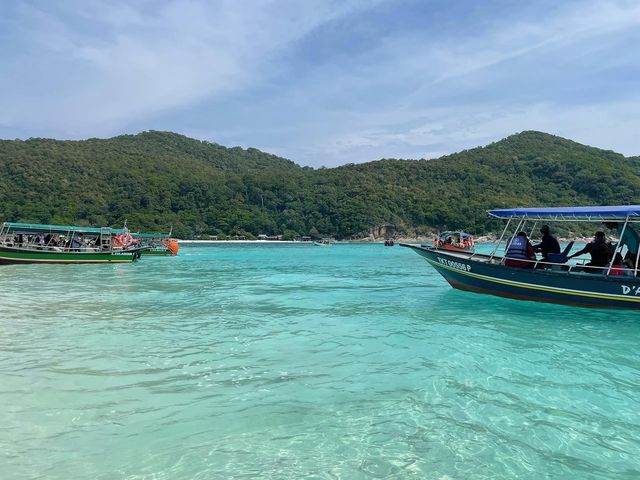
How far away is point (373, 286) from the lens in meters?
21.0

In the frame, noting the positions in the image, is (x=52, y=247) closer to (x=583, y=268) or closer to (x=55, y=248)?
(x=55, y=248)

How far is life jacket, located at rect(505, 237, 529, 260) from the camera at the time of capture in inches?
560

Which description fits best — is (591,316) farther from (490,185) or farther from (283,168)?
(283,168)

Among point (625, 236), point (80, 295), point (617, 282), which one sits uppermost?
point (625, 236)

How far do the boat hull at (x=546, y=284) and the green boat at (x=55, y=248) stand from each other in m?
25.7

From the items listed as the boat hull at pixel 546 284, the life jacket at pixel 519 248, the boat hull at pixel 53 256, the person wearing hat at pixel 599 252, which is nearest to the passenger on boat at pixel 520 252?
the life jacket at pixel 519 248

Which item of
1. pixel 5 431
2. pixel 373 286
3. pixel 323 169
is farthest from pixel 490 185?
pixel 5 431

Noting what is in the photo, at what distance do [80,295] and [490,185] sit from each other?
122 metres

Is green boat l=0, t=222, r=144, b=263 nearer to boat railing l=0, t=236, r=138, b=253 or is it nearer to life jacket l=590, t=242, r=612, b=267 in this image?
boat railing l=0, t=236, r=138, b=253

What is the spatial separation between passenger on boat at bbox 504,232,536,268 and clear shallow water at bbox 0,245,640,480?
5.76ft

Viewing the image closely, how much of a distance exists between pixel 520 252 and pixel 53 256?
29.7 metres

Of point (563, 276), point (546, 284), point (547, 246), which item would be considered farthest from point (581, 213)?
point (546, 284)

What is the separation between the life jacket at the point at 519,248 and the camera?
14227 mm

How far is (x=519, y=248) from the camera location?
1425 cm
